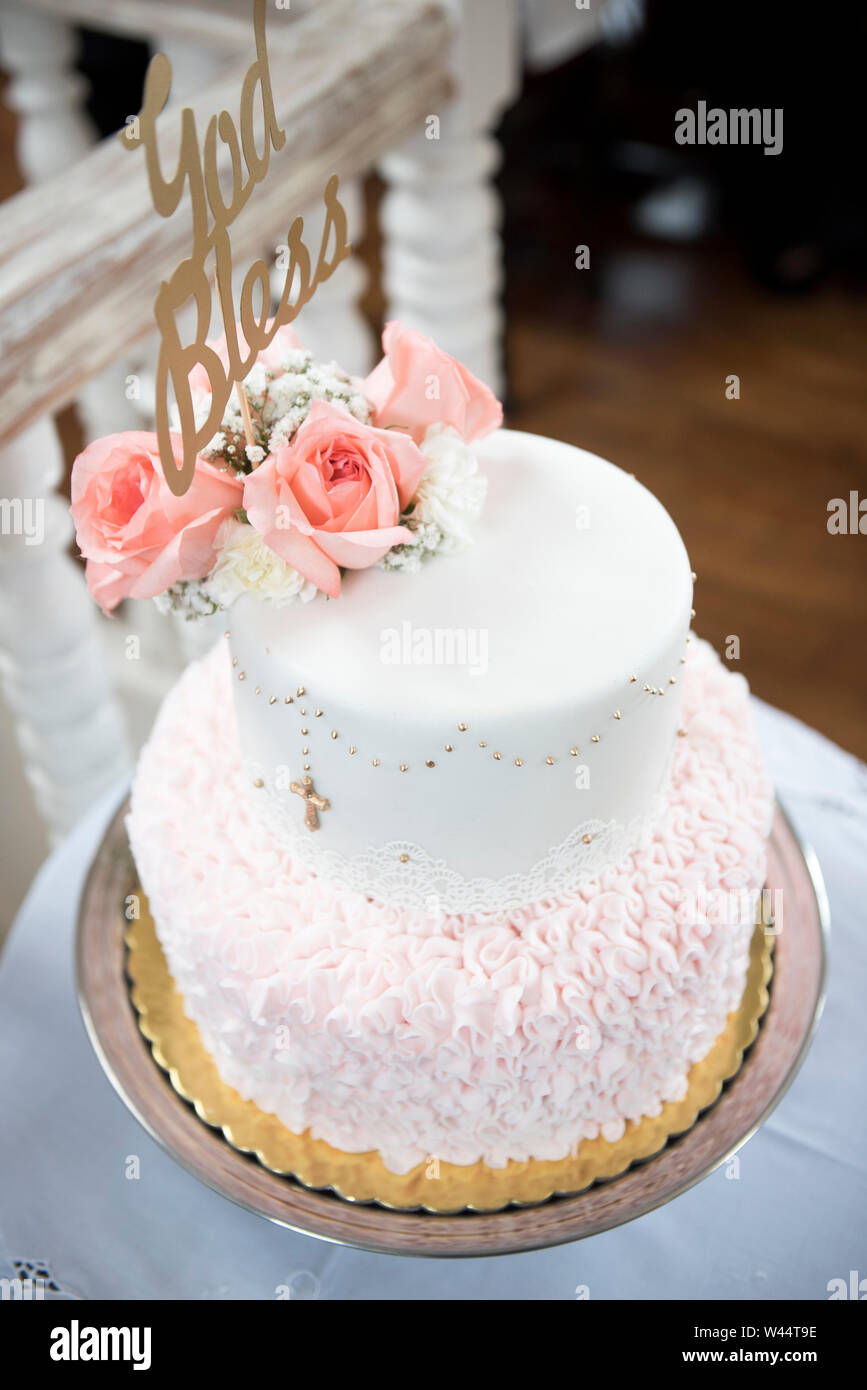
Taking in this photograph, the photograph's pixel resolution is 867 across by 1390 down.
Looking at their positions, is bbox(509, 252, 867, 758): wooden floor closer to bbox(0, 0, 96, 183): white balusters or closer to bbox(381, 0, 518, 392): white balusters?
bbox(381, 0, 518, 392): white balusters

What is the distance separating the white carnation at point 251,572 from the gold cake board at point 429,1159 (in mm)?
593

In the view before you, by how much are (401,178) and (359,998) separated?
67.6 inches

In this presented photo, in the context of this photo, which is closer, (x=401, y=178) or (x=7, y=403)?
(x=7, y=403)

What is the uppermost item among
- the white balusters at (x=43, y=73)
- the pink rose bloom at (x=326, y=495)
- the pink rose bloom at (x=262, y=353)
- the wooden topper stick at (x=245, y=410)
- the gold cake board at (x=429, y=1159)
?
the white balusters at (x=43, y=73)

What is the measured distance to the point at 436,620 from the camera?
3.55 feet

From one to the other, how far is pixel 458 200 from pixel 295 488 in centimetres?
147

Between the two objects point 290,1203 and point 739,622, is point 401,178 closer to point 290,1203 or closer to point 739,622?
point 739,622

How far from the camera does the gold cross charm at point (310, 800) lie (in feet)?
3.76

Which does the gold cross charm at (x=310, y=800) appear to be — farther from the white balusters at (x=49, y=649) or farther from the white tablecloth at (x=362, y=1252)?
the white balusters at (x=49, y=649)

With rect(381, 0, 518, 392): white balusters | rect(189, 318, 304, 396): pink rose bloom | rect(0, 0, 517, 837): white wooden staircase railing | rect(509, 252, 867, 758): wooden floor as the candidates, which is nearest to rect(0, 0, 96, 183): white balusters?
rect(0, 0, 517, 837): white wooden staircase railing

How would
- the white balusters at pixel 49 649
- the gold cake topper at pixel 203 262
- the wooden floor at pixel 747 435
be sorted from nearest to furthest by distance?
the gold cake topper at pixel 203 262 → the white balusters at pixel 49 649 → the wooden floor at pixel 747 435

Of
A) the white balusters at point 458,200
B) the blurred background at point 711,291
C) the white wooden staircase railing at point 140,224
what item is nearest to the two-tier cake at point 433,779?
the white wooden staircase railing at point 140,224

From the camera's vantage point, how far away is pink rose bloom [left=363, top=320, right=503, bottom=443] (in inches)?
43.9


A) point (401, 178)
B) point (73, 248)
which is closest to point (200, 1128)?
point (73, 248)
